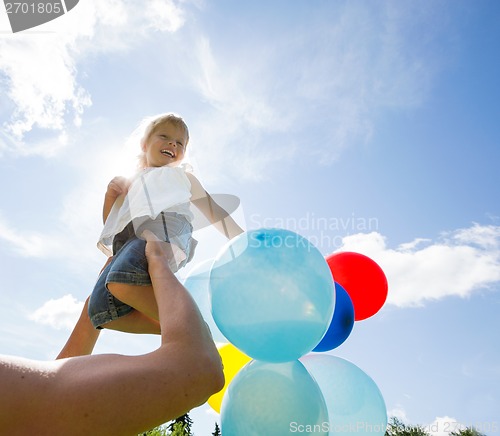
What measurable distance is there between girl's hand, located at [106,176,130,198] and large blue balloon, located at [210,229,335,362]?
0.83 meters

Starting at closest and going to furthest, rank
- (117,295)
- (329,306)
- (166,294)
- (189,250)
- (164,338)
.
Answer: (164,338), (166,294), (117,295), (329,306), (189,250)

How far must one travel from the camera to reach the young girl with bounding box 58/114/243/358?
2.06 metres

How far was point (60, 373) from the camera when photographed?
0.89 meters

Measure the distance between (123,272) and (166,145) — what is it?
3.70 ft

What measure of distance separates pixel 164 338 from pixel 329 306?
4.34 ft

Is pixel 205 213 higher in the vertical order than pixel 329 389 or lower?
higher

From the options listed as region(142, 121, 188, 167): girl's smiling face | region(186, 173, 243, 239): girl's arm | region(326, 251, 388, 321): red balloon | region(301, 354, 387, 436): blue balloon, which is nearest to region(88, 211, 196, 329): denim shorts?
region(186, 173, 243, 239): girl's arm

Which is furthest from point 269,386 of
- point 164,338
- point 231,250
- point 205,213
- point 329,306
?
point 164,338

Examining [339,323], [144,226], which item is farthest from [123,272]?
[339,323]

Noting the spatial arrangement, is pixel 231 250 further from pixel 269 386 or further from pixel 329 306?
pixel 269 386

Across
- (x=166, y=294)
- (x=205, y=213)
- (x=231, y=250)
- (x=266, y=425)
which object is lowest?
(x=266, y=425)
